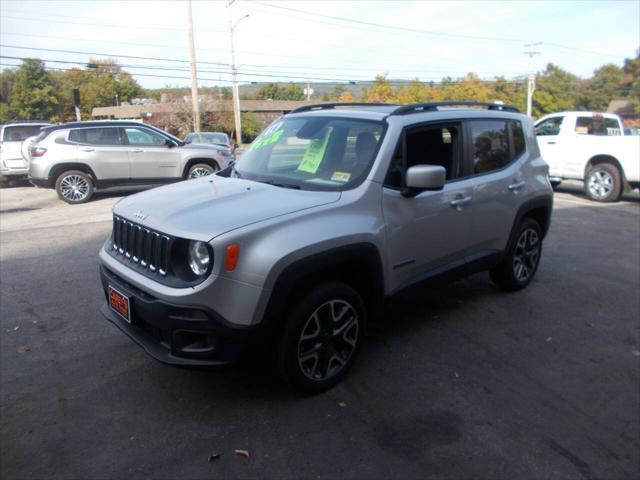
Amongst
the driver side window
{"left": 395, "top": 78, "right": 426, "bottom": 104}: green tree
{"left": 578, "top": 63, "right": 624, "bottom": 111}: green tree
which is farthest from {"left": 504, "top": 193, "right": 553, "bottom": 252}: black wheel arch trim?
{"left": 578, "top": 63, "right": 624, "bottom": 111}: green tree

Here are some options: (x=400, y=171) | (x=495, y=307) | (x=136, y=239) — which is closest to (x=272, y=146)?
(x=400, y=171)

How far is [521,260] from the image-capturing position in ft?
18.3

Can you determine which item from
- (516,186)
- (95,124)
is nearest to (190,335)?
(516,186)

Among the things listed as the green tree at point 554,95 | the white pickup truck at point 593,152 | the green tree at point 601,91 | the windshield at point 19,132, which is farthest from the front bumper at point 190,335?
the green tree at point 601,91

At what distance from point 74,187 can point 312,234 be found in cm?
1007

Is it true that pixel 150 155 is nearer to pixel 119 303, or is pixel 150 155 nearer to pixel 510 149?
pixel 510 149

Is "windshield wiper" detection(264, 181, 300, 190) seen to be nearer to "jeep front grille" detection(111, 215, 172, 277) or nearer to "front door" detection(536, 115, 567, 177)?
"jeep front grille" detection(111, 215, 172, 277)

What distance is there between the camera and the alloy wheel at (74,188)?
11.5 metres

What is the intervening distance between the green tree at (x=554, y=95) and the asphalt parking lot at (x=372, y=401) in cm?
7644

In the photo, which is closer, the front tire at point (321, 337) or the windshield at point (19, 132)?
the front tire at point (321, 337)

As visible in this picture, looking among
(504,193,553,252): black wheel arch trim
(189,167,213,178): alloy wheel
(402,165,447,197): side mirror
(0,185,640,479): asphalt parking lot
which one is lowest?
(0,185,640,479): asphalt parking lot

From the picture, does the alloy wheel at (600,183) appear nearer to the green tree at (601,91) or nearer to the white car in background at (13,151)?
the white car in background at (13,151)

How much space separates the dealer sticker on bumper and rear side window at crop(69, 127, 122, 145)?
30.4 ft

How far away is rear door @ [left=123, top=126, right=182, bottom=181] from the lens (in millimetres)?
12000
